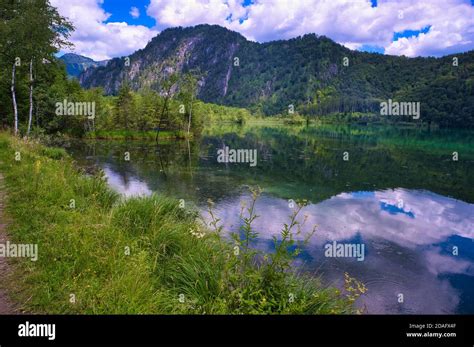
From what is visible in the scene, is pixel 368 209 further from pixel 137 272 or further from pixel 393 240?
pixel 137 272

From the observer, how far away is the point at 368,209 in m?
19.7

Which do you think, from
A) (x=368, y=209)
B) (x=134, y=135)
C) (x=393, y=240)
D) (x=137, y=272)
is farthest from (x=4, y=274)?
(x=134, y=135)

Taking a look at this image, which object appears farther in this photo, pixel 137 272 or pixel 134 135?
pixel 134 135

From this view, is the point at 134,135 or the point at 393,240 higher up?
the point at 134,135

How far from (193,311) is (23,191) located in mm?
7127

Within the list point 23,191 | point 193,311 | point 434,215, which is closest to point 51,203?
point 23,191

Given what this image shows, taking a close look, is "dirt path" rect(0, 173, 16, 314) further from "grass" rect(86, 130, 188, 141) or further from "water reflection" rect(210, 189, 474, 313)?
"grass" rect(86, 130, 188, 141)

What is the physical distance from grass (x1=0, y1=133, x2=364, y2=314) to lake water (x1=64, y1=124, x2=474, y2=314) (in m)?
4.39

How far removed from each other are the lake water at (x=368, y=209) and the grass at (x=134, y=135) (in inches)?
1184

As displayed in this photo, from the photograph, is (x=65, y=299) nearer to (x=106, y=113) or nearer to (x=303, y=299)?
(x=303, y=299)

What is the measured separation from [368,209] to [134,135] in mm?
56346

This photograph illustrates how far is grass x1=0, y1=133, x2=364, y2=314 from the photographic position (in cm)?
514

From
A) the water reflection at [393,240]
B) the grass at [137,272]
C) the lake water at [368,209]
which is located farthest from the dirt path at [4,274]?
the lake water at [368,209]

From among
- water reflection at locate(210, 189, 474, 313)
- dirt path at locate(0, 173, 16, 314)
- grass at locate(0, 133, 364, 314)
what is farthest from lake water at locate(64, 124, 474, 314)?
dirt path at locate(0, 173, 16, 314)
